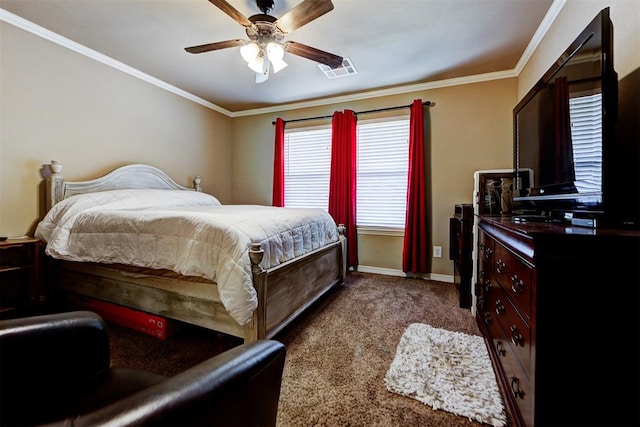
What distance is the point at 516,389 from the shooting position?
1089 mm

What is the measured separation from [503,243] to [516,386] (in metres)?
0.59

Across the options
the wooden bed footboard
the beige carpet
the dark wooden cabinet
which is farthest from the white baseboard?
the wooden bed footboard

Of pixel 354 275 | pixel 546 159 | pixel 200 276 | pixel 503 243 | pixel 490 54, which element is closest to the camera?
pixel 503 243

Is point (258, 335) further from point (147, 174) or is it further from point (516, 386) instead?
point (147, 174)

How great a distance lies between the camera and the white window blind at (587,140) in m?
1.03

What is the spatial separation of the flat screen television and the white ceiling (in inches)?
40.7

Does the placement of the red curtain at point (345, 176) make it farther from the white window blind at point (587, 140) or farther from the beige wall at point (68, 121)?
the white window blind at point (587, 140)

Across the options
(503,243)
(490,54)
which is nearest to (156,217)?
(503,243)

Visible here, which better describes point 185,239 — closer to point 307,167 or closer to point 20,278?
point 20,278

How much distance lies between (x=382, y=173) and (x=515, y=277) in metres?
2.63

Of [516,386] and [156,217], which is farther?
[156,217]

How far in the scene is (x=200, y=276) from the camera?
1617mm

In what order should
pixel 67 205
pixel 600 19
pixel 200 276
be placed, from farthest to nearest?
pixel 67 205 → pixel 200 276 → pixel 600 19

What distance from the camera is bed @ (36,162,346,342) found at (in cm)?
156
